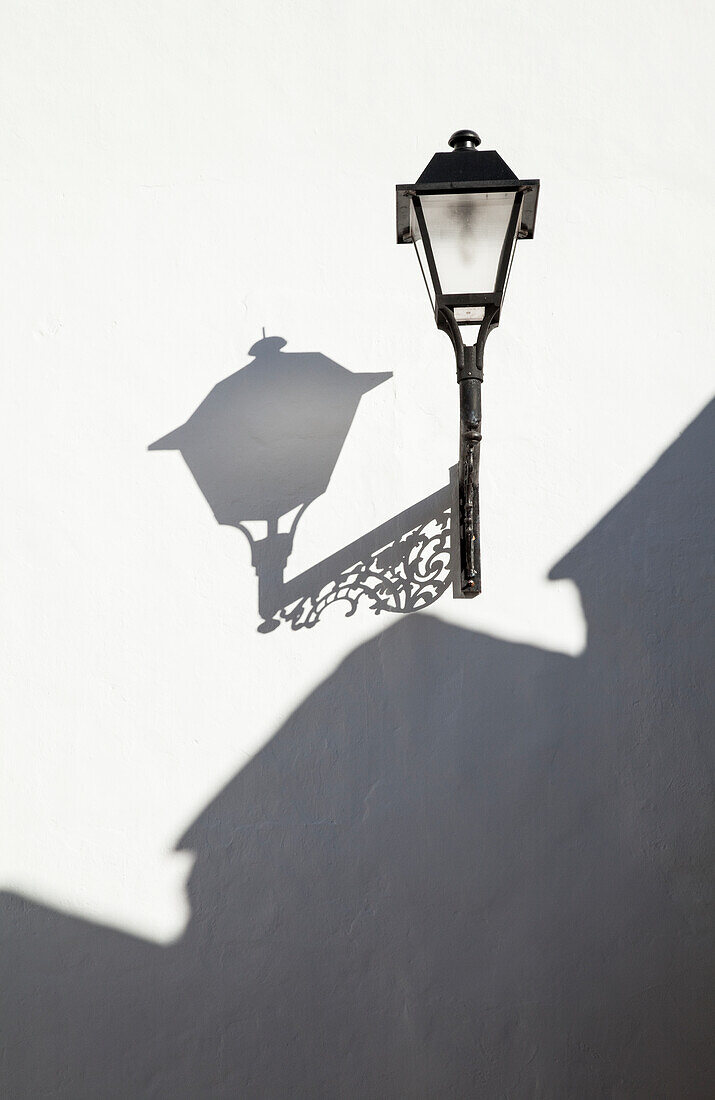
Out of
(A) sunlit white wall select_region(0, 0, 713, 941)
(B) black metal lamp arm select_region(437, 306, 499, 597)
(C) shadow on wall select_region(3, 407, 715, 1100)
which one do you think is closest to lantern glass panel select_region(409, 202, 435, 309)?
(B) black metal lamp arm select_region(437, 306, 499, 597)

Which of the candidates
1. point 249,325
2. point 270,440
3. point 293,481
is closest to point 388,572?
point 293,481

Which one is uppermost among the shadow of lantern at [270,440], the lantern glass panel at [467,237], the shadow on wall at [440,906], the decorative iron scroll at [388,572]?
the lantern glass panel at [467,237]

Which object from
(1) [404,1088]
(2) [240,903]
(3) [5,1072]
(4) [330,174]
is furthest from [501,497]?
(3) [5,1072]

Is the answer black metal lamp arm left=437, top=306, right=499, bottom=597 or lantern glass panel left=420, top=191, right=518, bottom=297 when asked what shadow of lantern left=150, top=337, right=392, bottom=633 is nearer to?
black metal lamp arm left=437, top=306, right=499, bottom=597

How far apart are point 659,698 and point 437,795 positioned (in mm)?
716

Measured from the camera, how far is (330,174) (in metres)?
3.17

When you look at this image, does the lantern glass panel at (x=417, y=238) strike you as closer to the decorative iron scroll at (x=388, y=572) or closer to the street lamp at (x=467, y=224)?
the street lamp at (x=467, y=224)

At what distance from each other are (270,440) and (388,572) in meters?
0.55

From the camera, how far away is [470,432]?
8.54 feet

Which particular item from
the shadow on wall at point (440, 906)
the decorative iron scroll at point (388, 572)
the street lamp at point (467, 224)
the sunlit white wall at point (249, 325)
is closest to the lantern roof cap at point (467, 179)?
the street lamp at point (467, 224)

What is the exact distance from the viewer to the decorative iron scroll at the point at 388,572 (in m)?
2.98

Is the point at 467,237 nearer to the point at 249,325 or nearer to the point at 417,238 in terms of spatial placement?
the point at 417,238

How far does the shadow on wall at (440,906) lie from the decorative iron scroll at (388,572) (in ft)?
0.36

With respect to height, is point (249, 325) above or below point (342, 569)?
above
